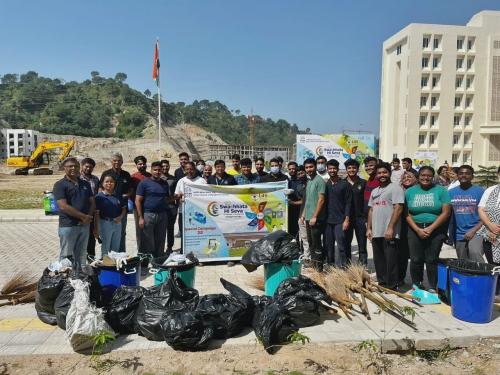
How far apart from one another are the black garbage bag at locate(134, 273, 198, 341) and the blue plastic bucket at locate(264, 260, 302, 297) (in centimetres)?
123

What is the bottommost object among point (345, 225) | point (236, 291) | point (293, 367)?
point (293, 367)

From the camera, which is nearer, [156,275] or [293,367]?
[293,367]

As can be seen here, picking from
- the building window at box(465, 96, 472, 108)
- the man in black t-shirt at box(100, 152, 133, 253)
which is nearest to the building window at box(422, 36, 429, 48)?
the building window at box(465, 96, 472, 108)

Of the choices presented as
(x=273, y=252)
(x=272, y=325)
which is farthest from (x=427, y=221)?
(x=272, y=325)

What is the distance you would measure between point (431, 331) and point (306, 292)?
1.44 meters

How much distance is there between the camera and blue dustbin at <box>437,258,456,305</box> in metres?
4.96

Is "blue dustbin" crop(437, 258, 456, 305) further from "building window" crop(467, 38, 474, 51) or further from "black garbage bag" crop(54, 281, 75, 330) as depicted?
"building window" crop(467, 38, 474, 51)

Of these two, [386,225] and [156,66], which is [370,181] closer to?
[386,225]

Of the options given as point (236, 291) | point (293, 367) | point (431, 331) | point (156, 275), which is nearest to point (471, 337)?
point (431, 331)

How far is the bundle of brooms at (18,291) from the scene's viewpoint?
518 cm

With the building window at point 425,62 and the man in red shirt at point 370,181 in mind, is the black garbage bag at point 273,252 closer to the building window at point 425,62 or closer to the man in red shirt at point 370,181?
the man in red shirt at point 370,181

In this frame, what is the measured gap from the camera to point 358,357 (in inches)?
151

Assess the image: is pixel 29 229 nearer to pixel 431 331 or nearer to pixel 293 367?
pixel 293 367

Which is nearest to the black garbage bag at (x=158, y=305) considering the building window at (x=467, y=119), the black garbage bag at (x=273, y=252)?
the black garbage bag at (x=273, y=252)
